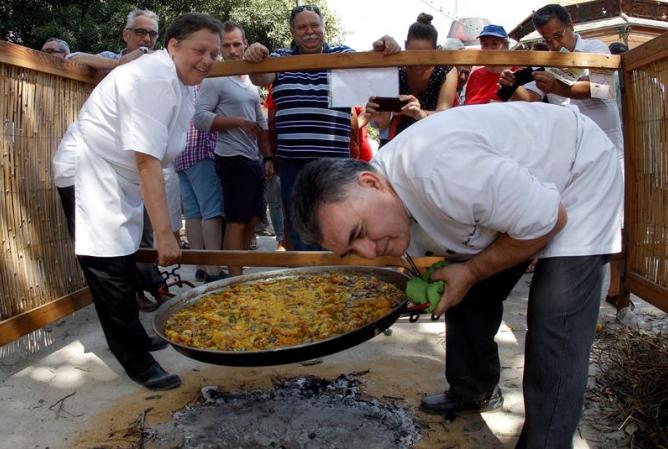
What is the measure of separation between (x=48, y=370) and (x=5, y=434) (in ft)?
2.48

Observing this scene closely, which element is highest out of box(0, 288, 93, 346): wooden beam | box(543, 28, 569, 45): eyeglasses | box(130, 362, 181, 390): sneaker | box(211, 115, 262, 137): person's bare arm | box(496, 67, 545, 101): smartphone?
box(543, 28, 569, 45): eyeglasses

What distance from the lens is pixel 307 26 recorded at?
14.0 feet

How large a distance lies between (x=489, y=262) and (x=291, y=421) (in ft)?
4.23

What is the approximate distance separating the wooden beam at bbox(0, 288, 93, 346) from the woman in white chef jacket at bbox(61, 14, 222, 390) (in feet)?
1.81

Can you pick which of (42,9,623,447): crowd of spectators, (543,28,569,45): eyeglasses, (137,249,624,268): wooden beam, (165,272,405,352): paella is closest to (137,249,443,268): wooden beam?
(137,249,624,268): wooden beam

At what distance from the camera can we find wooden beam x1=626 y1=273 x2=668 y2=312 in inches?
134

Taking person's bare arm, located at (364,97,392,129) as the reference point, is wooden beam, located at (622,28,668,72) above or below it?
above

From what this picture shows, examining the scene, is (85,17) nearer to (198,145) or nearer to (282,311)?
(198,145)

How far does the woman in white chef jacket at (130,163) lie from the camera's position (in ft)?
9.33

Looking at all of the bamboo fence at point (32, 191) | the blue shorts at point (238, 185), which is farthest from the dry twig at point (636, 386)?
the bamboo fence at point (32, 191)

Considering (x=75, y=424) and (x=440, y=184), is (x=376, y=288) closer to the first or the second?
(x=440, y=184)

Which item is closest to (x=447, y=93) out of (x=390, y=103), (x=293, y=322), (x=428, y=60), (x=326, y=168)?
(x=390, y=103)

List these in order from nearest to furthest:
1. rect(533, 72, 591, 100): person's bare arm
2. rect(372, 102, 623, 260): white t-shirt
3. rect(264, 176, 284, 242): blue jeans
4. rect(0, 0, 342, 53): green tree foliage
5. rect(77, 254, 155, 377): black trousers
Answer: rect(372, 102, 623, 260): white t-shirt → rect(77, 254, 155, 377): black trousers → rect(533, 72, 591, 100): person's bare arm → rect(264, 176, 284, 242): blue jeans → rect(0, 0, 342, 53): green tree foliage

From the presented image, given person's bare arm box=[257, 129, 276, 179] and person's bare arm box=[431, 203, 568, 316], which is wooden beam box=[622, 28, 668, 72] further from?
person's bare arm box=[257, 129, 276, 179]
